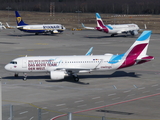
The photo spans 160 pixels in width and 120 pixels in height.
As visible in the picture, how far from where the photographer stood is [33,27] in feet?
479

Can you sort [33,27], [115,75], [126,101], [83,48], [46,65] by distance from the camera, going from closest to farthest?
[126,101] → [46,65] → [115,75] → [83,48] → [33,27]

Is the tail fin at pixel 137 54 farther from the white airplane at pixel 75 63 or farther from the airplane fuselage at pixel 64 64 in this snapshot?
the airplane fuselage at pixel 64 64

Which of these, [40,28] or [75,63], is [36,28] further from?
[75,63]

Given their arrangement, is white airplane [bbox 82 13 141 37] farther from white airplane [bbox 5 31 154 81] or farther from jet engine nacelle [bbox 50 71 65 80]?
jet engine nacelle [bbox 50 71 65 80]

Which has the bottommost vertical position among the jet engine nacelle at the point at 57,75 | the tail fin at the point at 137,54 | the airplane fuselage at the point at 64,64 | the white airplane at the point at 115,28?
the jet engine nacelle at the point at 57,75

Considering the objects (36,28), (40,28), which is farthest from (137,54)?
(40,28)

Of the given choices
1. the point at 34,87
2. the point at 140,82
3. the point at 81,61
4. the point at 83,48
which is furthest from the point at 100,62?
the point at 83,48

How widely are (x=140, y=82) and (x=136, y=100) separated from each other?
12375mm

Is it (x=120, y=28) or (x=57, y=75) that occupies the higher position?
(x=120, y=28)

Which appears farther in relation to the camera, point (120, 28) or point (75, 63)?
point (120, 28)

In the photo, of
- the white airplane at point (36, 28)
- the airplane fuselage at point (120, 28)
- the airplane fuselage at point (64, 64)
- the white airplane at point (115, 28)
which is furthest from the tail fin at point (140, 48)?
the white airplane at point (36, 28)

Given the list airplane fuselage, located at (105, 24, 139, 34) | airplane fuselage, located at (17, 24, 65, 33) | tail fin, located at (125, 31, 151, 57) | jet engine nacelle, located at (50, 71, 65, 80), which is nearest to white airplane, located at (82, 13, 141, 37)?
airplane fuselage, located at (105, 24, 139, 34)

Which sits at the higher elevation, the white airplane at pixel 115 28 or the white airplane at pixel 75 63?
the white airplane at pixel 115 28

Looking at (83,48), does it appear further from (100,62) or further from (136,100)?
(136,100)
